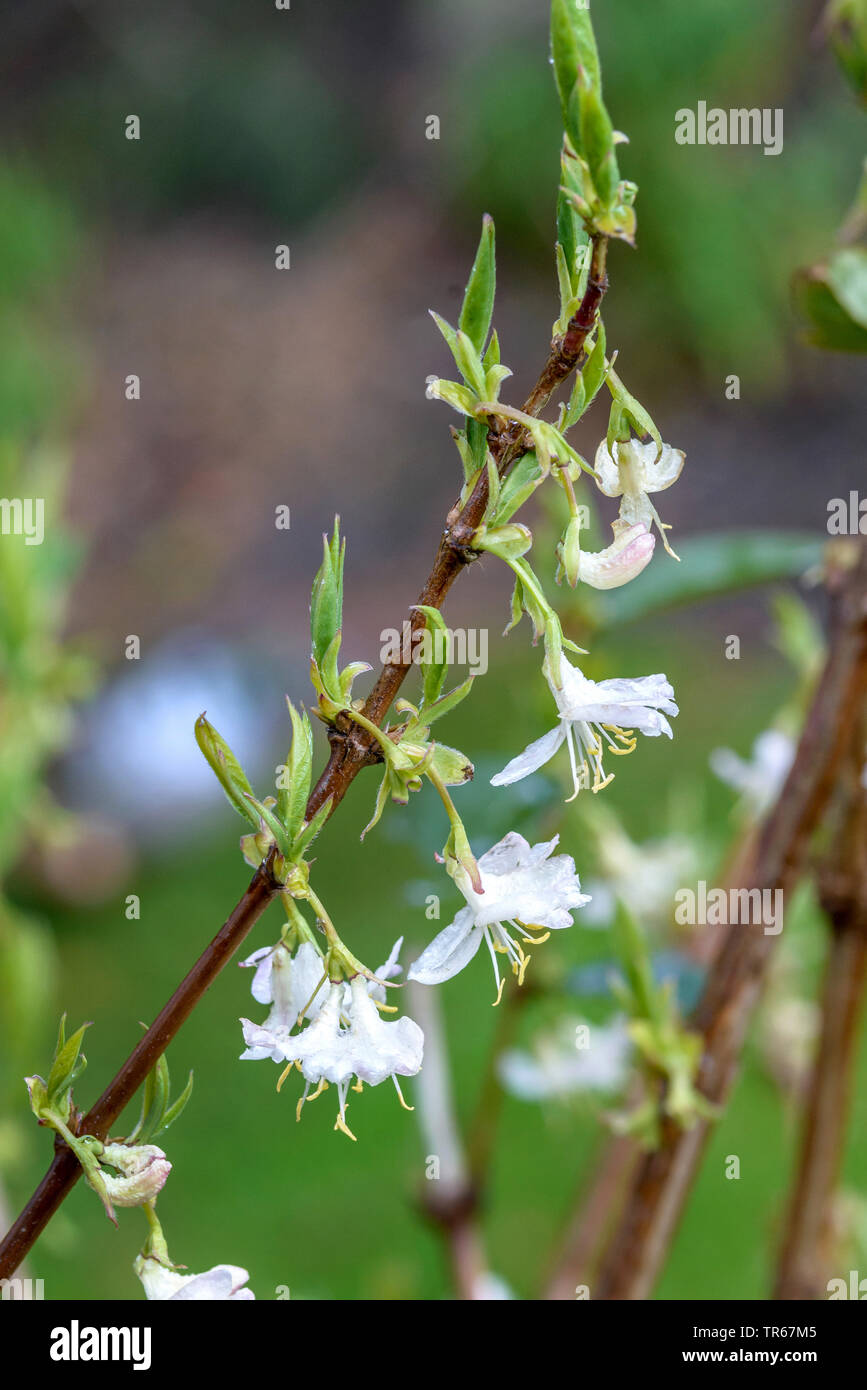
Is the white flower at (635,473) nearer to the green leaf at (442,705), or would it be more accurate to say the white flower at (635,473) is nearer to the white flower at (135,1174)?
the green leaf at (442,705)

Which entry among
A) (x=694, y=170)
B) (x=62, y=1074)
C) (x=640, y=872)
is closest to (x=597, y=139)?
(x=62, y=1074)

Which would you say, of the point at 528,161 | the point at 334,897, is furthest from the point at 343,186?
the point at 334,897

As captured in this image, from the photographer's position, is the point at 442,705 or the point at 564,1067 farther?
the point at 564,1067

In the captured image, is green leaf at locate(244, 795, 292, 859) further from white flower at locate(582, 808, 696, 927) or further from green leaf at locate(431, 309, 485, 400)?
white flower at locate(582, 808, 696, 927)

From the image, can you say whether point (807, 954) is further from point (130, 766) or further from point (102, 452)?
point (102, 452)

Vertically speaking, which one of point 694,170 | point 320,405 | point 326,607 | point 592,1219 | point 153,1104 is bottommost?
point 592,1219

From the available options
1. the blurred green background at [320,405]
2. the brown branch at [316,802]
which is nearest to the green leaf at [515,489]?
the brown branch at [316,802]

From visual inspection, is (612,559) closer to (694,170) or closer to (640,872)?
(640,872)

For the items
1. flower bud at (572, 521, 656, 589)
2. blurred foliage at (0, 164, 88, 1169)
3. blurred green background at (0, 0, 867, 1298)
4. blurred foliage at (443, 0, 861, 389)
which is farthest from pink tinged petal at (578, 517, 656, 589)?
blurred foliage at (443, 0, 861, 389)
